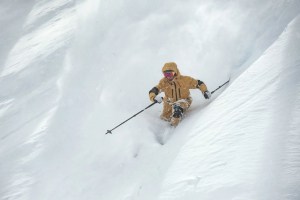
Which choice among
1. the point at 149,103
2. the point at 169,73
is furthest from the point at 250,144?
the point at 149,103

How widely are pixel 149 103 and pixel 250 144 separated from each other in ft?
15.8

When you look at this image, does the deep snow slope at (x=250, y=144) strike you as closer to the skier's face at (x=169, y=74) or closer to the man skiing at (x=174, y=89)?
the man skiing at (x=174, y=89)

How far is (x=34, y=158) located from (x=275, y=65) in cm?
501

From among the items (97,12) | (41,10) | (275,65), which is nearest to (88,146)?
(275,65)

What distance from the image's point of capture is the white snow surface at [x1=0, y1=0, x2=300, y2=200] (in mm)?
3867

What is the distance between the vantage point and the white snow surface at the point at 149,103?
3.87 metres

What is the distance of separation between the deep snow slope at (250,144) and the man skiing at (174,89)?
1.29 m

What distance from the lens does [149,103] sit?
8.54 m

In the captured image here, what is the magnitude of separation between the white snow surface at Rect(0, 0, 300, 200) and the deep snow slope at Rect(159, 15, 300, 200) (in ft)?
0.06

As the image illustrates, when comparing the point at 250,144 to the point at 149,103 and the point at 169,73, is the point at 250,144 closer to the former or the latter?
the point at 169,73

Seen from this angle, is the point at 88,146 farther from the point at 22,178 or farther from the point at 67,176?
the point at 22,178

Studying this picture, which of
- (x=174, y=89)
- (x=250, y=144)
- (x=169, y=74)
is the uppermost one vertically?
(x=169, y=74)

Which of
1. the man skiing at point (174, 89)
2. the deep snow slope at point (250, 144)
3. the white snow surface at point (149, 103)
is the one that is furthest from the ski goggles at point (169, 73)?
the deep snow slope at point (250, 144)

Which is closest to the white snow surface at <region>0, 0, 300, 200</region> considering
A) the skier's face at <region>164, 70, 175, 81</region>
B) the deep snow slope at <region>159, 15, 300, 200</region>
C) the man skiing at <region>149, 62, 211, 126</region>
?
the deep snow slope at <region>159, 15, 300, 200</region>
